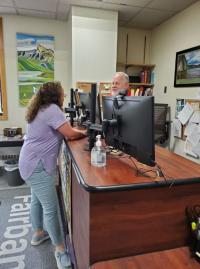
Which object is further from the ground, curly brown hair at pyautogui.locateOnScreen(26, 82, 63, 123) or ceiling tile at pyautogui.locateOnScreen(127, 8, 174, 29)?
ceiling tile at pyautogui.locateOnScreen(127, 8, 174, 29)

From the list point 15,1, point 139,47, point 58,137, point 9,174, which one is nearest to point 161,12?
point 139,47

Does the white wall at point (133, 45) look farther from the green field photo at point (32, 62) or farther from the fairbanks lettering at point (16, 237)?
the fairbanks lettering at point (16, 237)

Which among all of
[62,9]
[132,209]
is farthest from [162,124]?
[132,209]

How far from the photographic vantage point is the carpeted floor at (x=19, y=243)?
1.91m

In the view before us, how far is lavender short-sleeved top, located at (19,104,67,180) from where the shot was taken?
5.67ft

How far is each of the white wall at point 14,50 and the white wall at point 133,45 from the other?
40.4 inches

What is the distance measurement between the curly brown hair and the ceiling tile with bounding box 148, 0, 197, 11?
2.30 meters

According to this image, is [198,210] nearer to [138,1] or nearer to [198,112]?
[198,112]

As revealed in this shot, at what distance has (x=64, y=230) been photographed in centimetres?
230

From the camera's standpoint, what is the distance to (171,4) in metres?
3.24

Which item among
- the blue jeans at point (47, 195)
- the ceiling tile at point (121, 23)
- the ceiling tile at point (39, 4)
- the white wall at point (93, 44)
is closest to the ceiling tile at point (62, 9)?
the ceiling tile at point (39, 4)

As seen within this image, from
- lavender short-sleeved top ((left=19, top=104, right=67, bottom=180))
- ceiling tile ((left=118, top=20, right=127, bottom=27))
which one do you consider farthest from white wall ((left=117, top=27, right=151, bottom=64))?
lavender short-sleeved top ((left=19, top=104, right=67, bottom=180))

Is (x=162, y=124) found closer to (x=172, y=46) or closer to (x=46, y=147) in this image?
(x=172, y=46)

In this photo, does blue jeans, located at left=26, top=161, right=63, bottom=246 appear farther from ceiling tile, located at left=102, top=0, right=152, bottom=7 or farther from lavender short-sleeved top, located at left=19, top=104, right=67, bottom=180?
ceiling tile, located at left=102, top=0, right=152, bottom=7
